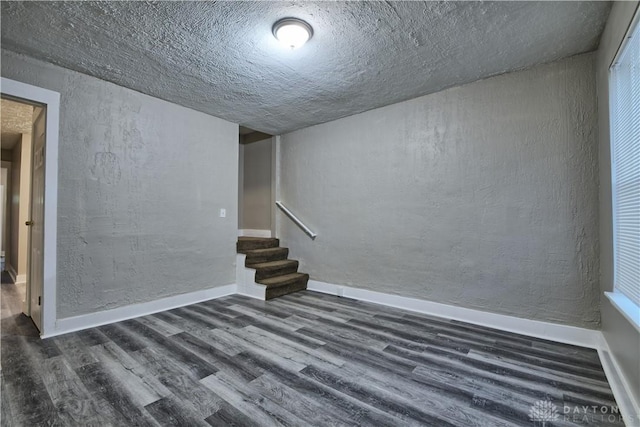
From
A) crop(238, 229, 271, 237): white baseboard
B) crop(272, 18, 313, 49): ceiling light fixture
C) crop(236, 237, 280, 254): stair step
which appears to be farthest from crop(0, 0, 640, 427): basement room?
crop(238, 229, 271, 237): white baseboard

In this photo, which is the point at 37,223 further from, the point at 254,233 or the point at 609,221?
the point at 609,221

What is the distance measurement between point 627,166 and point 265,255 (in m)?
4.00

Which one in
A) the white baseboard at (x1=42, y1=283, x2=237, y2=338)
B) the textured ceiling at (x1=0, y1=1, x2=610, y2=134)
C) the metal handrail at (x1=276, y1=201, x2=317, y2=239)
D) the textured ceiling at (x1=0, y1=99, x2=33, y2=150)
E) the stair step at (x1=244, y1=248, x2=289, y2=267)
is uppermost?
the textured ceiling at (x1=0, y1=1, x2=610, y2=134)

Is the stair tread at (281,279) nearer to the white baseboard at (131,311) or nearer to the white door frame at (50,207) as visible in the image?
the white baseboard at (131,311)

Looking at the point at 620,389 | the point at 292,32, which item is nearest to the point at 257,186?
the point at 292,32

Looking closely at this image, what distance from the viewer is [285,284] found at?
13.2 ft

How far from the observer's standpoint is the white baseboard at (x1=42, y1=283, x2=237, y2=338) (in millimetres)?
2667

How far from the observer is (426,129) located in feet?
10.9

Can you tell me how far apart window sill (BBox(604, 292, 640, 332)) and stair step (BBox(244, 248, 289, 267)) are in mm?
3775

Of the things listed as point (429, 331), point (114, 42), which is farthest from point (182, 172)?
point (429, 331)

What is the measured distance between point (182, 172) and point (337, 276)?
255 centimetres

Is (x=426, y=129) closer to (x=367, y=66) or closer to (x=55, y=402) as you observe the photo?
(x=367, y=66)

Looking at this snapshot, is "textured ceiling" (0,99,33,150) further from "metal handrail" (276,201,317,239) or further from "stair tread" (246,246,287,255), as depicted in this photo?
"metal handrail" (276,201,317,239)

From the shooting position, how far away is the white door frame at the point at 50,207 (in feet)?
8.37
